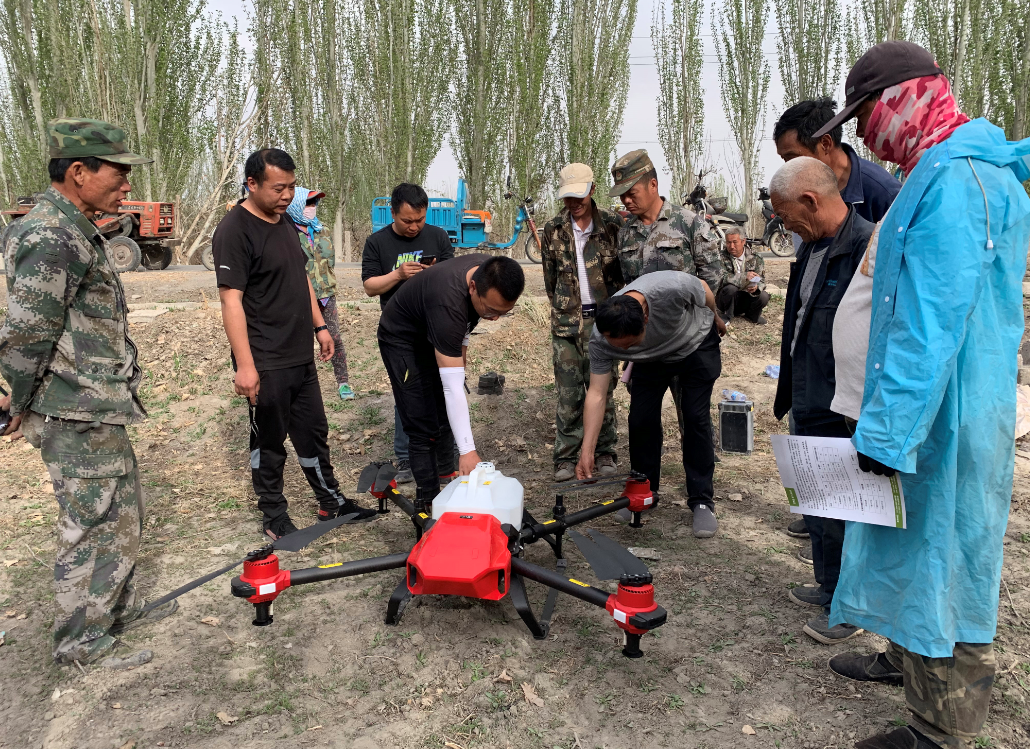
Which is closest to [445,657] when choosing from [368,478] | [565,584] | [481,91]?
[565,584]

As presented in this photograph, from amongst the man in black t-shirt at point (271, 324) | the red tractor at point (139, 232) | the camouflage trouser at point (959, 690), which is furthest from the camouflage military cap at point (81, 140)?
the red tractor at point (139, 232)

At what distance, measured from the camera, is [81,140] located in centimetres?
266

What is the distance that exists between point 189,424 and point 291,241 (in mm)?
3062

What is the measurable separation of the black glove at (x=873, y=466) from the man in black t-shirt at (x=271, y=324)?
2.83 meters

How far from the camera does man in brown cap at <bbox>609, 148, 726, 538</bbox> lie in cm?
412

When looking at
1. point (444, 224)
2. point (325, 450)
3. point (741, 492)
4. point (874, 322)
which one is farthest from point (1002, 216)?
point (444, 224)

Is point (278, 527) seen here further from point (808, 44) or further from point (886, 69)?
point (808, 44)

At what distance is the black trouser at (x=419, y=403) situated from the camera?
388cm

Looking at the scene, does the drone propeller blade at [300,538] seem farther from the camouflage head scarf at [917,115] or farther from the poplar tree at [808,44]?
the poplar tree at [808,44]

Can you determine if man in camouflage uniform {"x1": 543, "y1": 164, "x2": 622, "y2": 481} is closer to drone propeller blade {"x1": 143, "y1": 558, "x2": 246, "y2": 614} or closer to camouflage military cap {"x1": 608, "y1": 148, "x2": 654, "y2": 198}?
camouflage military cap {"x1": 608, "y1": 148, "x2": 654, "y2": 198}

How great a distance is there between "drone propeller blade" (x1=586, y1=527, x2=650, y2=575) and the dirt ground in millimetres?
364

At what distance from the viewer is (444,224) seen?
13.7 metres

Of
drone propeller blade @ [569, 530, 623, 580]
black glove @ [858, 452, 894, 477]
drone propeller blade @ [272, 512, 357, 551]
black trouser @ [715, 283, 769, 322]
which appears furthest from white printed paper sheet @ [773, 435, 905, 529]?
black trouser @ [715, 283, 769, 322]

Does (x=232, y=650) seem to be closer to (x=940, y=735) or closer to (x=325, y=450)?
(x=325, y=450)
